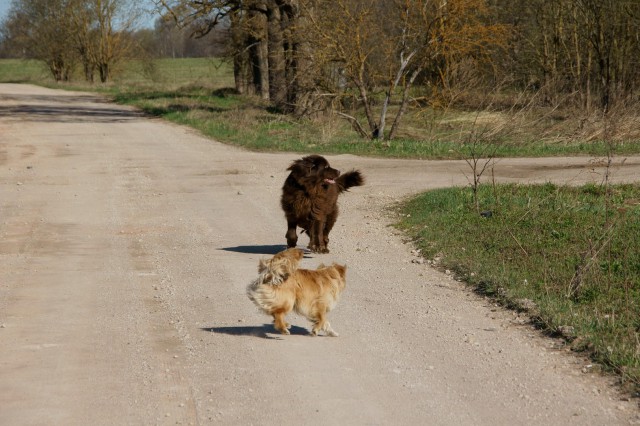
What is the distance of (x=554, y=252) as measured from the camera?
37.5 feet

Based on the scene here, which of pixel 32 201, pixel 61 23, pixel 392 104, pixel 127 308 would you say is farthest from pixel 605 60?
pixel 61 23

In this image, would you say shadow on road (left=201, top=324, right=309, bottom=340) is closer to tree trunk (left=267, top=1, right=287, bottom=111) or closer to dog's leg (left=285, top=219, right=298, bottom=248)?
dog's leg (left=285, top=219, right=298, bottom=248)

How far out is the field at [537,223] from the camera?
28.6ft

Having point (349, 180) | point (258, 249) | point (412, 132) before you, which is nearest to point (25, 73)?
point (412, 132)

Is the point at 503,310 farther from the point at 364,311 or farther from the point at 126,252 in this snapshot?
the point at 126,252

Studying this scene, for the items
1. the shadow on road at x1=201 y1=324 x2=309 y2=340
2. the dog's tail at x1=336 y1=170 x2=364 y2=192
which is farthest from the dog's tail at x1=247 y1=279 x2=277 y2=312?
the dog's tail at x1=336 y1=170 x2=364 y2=192

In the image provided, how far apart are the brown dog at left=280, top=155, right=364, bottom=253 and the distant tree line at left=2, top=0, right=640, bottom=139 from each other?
37.1 ft

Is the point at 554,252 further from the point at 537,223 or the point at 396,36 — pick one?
the point at 396,36

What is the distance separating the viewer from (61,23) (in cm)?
6744

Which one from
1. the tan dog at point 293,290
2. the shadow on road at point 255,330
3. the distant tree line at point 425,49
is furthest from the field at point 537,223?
the shadow on road at point 255,330

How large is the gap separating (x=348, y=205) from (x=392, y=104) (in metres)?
22.4

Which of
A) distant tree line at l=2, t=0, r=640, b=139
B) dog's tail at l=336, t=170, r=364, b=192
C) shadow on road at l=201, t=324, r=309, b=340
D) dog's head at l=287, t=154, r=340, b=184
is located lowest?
shadow on road at l=201, t=324, r=309, b=340

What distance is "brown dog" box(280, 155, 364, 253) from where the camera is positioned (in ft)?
38.3

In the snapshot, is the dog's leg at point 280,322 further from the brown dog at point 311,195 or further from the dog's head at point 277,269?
the brown dog at point 311,195
